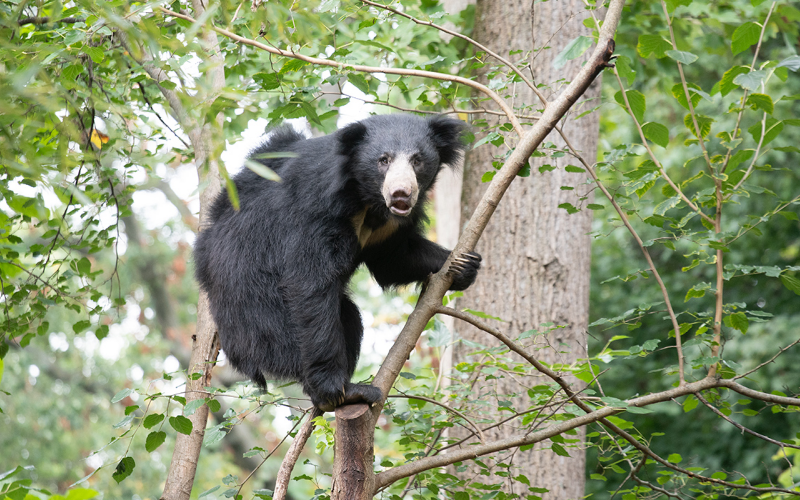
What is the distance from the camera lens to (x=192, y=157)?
314cm

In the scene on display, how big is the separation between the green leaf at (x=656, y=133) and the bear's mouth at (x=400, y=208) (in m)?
0.81

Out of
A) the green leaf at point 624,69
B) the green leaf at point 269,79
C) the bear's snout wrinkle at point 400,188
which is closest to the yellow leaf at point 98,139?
the green leaf at point 269,79

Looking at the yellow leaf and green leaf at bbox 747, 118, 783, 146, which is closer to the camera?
green leaf at bbox 747, 118, 783, 146

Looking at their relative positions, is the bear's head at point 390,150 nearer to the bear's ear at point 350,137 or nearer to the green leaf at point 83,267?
the bear's ear at point 350,137

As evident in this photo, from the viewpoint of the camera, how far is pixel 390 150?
255 centimetres

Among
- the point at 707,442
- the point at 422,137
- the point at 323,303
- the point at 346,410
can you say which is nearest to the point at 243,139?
the point at 422,137

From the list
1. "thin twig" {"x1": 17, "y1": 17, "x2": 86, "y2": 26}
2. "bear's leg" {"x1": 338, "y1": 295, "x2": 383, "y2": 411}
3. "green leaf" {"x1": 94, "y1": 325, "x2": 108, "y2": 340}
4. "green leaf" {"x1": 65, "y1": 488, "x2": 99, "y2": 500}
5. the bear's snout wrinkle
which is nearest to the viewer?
"green leaf" {"x1": 65, "y1": 488, "x2": 99, "y2": 500}

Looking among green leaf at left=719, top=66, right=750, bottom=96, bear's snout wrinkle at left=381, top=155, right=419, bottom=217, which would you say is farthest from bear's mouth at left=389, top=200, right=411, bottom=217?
green leaf at left=719, top=66, right=750, bottom=96

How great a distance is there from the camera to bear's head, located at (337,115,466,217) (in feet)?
8.24

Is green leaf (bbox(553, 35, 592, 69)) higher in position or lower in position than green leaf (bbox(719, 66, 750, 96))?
higher

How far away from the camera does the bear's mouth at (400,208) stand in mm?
2236

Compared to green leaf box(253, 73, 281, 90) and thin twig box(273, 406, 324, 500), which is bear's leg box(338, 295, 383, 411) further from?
green leaf box(253, 73, 281, 90)

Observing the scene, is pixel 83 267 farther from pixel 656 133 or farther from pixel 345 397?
pixel 656 133

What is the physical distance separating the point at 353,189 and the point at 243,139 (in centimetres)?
76
